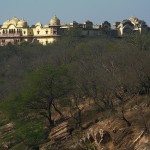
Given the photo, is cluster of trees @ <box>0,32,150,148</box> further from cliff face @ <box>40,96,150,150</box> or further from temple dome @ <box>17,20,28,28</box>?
temple dome @ <box>17,20,28,28</box>

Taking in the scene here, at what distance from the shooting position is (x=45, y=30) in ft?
259

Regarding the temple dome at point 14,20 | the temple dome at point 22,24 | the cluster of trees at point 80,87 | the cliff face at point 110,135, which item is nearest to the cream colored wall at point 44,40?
the temple dome at point 22,24

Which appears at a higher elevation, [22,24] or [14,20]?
[14,20]

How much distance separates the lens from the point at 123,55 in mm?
35469

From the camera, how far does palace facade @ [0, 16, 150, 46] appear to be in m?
78.4

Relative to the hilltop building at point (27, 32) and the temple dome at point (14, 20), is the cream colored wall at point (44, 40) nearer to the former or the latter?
the hilltop building at point (27, 32)

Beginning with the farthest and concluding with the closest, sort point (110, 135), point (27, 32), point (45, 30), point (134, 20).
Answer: point (134, 20) < point (27, 32) < point (45, 30) < point (110, 135)

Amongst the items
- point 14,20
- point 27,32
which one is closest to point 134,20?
point 27,32

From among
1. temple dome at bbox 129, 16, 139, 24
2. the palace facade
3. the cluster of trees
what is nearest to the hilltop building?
the palace facade

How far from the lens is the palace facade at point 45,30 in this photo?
7843 centimetres

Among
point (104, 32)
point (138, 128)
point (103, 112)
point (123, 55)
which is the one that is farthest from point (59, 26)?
point (138, 128)

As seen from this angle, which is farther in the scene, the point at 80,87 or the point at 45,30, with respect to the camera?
the point at 45,30

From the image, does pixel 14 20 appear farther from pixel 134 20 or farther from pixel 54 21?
pixel 134 20

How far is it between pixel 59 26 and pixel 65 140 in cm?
5084
